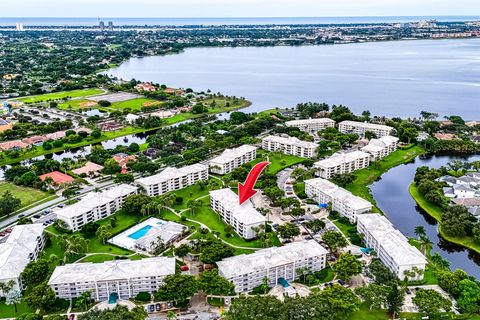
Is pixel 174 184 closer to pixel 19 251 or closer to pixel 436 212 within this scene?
pixel 19 251

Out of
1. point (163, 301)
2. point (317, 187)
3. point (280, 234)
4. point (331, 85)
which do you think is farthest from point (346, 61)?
point (163, 301)

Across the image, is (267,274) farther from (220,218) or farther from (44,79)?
(44,79)

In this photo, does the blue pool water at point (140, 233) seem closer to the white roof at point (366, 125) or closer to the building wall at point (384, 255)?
the building wall at point (384, 255)

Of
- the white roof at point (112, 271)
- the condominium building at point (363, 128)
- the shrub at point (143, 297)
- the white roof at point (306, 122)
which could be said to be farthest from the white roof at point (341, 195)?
the white roof at point (306, 122)

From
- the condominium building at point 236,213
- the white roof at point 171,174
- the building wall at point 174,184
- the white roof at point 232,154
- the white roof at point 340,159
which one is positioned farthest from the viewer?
the white roof at point 232,154

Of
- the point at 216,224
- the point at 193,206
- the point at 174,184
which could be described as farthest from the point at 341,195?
the point at 174,184

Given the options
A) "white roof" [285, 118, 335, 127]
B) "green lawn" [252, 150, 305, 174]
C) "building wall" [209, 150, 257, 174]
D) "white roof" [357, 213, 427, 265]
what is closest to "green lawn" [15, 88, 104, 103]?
"white roof" [285, 118, 335, 127]
